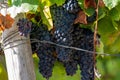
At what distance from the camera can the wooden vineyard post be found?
99cm

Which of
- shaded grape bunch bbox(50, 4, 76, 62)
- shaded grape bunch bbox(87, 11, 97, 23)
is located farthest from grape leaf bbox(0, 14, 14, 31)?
shaded grape bunch bbox(87, 11, 97, 23)

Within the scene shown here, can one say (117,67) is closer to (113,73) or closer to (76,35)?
(113,73)

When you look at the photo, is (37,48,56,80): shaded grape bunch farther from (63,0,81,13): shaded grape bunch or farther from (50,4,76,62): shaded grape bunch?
(63,0,81,13): shaded grape bunch

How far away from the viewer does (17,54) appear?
38.7 inches

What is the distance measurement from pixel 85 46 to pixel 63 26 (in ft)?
0.39

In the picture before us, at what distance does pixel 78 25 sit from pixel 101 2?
133 mm

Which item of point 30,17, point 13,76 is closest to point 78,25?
point 30,17

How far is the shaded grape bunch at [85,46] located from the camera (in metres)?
0.97

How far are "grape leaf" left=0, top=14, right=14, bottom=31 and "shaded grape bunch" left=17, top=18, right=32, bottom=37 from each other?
0.13 feet

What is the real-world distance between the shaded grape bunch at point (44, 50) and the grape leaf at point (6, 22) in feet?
0.30

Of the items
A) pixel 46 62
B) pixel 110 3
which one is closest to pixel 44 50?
pixel 46 62

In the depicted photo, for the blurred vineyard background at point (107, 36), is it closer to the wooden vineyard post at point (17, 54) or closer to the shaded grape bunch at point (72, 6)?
the shaded grape bunch at point (72, 6)

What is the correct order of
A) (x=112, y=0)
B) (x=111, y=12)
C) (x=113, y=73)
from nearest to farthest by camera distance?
1. (x=113, y=73)
2. (x=112, y=0)
3. (x=111, y=12)

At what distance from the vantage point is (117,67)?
54 cm
